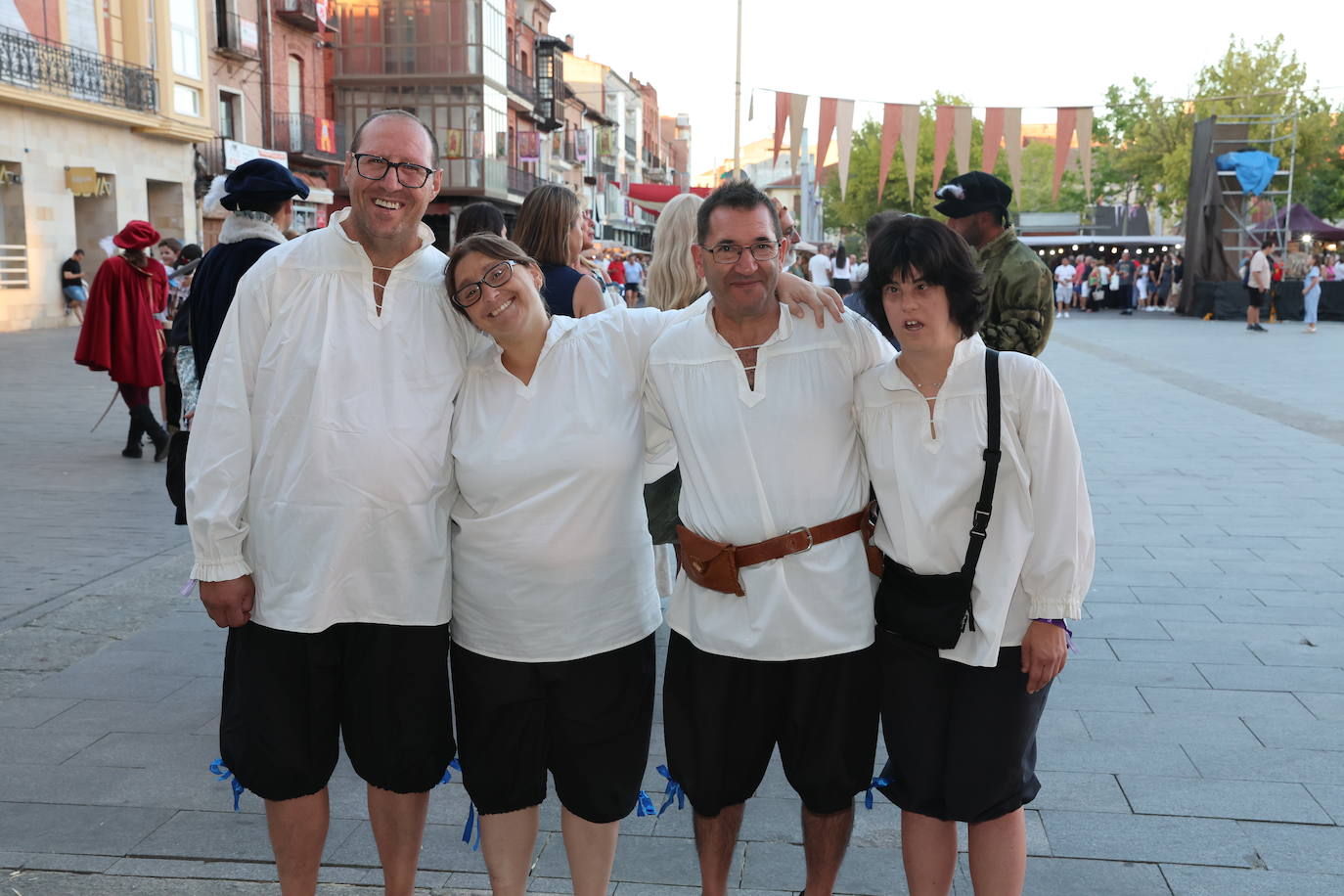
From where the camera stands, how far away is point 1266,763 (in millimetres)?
3791

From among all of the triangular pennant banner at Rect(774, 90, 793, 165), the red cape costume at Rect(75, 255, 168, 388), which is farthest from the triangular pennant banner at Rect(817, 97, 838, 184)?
the red cape costume at Rect(75, 255, 168, 388)

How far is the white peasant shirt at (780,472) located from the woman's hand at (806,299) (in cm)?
3

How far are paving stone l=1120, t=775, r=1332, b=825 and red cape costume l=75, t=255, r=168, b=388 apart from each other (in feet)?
27.3

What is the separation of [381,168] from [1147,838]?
2.66m

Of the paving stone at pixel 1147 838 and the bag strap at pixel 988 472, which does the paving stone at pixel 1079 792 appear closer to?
the paving stone at pixel 1147 838

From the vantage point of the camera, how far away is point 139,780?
3.72 meters

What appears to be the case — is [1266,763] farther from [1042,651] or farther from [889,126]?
[889,126]

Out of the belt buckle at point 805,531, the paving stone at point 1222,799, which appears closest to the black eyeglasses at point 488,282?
the belt buckle at point 805,531

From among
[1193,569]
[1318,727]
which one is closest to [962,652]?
[1318,727]

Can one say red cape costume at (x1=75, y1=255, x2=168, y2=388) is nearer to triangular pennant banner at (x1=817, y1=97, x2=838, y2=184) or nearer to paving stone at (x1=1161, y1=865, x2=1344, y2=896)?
paving stone at (x1=1161, y1=865, x2=1344, y2=896)

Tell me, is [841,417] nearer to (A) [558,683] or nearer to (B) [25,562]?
(A) [558,683]

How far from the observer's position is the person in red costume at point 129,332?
9500mm

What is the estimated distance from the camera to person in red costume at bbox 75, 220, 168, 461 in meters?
9.50

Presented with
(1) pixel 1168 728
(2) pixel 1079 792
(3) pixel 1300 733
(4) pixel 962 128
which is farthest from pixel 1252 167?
(2) pixel 1079 792
